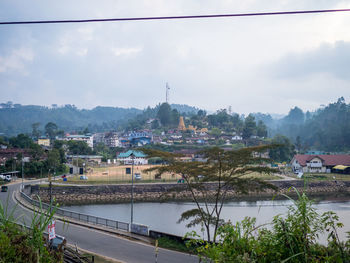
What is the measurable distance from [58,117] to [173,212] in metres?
147

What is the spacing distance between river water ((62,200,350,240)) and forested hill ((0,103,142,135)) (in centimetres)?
10559

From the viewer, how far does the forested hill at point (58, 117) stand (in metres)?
130

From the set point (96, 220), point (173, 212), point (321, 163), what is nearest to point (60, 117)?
point (321, 163)

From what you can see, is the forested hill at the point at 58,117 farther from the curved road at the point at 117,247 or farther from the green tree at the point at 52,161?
the curved road at the point at 117,247

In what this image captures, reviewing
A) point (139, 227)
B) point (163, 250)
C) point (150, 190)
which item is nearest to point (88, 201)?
point (150, 190)

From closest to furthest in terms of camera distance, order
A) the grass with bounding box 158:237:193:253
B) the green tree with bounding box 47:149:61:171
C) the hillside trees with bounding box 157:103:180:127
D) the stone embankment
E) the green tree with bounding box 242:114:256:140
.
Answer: the grass with bounding box 158:237:193:253, the stone embankment, the green tree with bounding box 47:149:61:171, the green tree with bounding box 242:114:256:140, the hillside trees with bounding box 157:103:180:127

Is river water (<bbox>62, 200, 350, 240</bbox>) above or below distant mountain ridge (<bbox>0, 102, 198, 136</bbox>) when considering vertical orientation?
below

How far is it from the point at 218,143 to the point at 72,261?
5546cm

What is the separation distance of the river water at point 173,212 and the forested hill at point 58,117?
106 m

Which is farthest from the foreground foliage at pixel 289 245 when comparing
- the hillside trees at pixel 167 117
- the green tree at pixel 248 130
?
the hillside trees at pixel 167 117

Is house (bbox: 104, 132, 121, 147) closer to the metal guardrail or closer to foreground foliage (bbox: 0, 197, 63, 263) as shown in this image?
the metal guardrail

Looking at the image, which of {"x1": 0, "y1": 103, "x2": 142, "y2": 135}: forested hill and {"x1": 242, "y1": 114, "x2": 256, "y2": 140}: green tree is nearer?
{"x1": 242, "y1": 114, "x2": 256, "y2": 140}: green tree

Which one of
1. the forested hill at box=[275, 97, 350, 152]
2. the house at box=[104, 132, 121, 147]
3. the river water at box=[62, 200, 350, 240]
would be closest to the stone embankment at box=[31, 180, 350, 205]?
the river water at box=[62, 200, 350, 240]

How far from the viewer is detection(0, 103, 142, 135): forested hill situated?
13002cm
